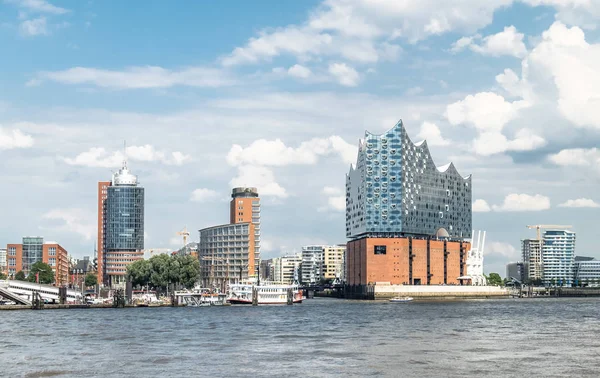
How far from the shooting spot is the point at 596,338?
266 feet

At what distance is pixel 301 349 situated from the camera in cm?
7119

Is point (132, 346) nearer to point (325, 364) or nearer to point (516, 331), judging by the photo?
point (325, 364)

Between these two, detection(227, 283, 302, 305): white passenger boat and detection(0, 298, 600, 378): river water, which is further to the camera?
detection(227, 283, 302, 305): white passenger boat

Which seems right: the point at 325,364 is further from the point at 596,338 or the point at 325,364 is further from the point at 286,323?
the point at 286,323

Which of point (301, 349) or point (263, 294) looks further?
point (263, 294)

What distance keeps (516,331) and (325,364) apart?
38842 mm

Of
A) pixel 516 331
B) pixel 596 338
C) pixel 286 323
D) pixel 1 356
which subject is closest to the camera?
pixel 1 356

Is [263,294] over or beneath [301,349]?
beneath

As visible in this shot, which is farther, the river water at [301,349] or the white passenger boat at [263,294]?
the white passenger boat at [263,294]

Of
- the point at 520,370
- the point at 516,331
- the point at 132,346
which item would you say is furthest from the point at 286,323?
the point at 520,370

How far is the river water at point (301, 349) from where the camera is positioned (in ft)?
A: 183

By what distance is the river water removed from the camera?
5591 cm

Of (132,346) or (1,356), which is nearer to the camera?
(1,356)

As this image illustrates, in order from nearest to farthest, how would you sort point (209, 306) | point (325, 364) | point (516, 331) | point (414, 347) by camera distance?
point (325, 364), point (414, 347), point (516, 331), point (209, 306)
